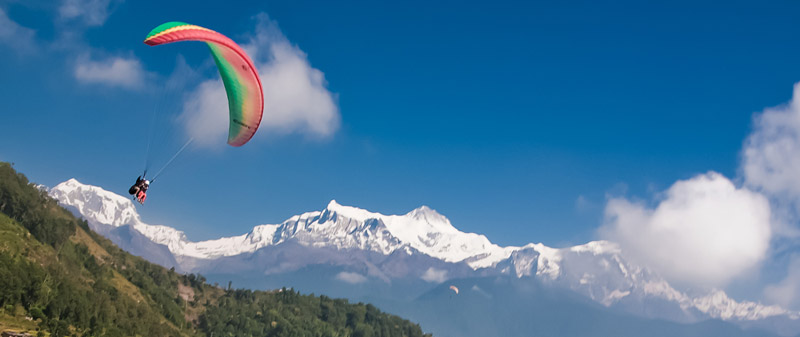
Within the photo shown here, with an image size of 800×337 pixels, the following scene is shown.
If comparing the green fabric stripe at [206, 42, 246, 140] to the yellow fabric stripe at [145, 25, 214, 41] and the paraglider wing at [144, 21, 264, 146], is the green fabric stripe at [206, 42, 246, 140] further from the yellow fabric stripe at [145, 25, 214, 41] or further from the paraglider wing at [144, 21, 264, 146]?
the yellow fabric stripe at [145, 25, 214, 41]

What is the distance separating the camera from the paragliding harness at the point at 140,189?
62.8 m

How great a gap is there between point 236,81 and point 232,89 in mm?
1034

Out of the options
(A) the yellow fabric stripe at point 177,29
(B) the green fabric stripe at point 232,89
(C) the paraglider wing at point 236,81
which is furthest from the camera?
(B) the green fabric stripe at point 232,89

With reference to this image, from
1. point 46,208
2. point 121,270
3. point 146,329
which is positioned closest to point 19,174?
point 46,208

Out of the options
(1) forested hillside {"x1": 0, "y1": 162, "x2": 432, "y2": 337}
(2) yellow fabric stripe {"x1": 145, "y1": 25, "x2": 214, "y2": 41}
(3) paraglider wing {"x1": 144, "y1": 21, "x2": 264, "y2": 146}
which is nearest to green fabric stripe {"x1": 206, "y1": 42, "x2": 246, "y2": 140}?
(3) paraglider wing {"x1": 144, "y1": 21, "x2": 264, "y2": 146}

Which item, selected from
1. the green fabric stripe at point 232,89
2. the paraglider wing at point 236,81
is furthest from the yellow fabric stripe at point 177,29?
the green fabric stripe at point 232,89

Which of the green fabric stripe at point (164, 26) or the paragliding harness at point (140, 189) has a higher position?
the green fabric stripe at point (164, 26)

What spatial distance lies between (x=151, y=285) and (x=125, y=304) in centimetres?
4587

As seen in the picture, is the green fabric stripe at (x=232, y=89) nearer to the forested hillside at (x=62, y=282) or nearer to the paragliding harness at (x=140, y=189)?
the paragliding harness at (x=140, y=189)

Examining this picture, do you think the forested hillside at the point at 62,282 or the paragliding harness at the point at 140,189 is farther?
the forested hillside at the point at 62,282

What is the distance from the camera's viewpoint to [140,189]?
63.8 m

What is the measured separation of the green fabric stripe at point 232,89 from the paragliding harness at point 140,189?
1024cm

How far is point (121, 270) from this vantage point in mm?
188125

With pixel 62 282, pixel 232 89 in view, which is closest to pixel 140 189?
pixel 232 89
